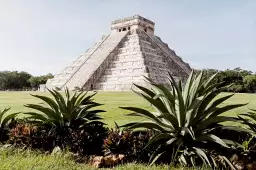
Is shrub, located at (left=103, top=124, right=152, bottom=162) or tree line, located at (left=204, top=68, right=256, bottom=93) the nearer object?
shrub, located at (left=103, top=124, right=152, bottom=162)

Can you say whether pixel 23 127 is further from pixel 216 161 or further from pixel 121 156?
pixel 216 161

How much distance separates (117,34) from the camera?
55688mm

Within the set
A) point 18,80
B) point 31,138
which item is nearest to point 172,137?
point 31,138

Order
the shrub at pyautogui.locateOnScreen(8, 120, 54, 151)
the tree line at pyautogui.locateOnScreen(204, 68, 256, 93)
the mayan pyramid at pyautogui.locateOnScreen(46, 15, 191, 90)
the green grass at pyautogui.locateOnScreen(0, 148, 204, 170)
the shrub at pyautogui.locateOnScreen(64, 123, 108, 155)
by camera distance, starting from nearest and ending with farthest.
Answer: the green grass at pyautogui.locateOnScreen(0, 148, 204, 170)
the shrub at pyautogui.locateOnScreen(64, 123, 108, 155)
the shrub at pyautogui.locateOnScreen(8, 120, 54, 151)
the mayan pyramid at pyautogui.locateOnScreen(46, 15, 191, 90)
the tree line at pyautogui.locateOnScreen(204, 68, 256, 93)

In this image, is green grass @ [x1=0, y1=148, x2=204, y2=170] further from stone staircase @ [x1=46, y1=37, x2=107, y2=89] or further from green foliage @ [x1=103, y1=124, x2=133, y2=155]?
stone staircase @ [x1=46, y1=37, x2=107, y2=89]

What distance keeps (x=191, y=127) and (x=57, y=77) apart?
46.7m

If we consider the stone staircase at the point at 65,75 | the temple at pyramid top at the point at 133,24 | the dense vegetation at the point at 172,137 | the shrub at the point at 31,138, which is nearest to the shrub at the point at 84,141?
the dense vegetation at the point at 172,137

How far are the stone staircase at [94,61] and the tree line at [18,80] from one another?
3522cm

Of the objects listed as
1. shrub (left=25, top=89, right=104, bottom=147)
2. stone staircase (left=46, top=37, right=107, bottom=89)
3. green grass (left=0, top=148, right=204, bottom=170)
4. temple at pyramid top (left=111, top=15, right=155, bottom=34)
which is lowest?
green grass (left=0, top=148, right=204, bottom=170)

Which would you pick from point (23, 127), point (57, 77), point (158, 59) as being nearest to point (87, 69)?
point (57, 77)

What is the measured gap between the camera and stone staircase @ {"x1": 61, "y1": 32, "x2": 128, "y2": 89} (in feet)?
141

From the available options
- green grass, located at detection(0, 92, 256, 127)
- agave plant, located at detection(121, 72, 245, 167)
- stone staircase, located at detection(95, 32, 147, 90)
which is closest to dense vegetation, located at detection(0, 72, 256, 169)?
agave plant, located at detection(121, 72, 245, 167)

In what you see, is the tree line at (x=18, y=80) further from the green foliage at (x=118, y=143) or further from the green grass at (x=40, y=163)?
the green foliage at (x=118, y=143)

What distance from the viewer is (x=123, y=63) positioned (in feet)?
153
